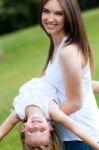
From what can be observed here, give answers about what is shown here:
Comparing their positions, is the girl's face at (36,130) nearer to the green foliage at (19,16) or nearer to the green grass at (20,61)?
the green grass at (20,61)

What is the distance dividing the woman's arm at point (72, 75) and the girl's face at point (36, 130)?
0.21 meters

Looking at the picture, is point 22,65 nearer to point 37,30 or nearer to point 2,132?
point 37,30

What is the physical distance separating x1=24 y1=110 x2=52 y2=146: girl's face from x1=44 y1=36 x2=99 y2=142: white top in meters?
0.24

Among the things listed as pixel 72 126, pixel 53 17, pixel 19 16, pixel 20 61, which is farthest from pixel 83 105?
pixel 19 16

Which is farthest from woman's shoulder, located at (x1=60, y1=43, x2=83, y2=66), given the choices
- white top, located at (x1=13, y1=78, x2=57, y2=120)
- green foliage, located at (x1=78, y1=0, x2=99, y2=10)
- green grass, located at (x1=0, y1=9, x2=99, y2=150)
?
green foliage, located at (x1=78, y1=0, x2=99, y2=10)

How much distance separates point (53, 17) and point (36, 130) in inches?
31.8

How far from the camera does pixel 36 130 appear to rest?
392cm

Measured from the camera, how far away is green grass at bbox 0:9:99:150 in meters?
8.25

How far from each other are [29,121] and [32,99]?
193 mm

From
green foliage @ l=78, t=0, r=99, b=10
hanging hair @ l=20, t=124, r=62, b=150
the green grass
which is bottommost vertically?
green foliage @ l=78, t=0, r=99, b=10

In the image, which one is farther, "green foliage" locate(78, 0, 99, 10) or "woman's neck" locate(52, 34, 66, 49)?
"green foliage" locate(78, 0, 99, 10)

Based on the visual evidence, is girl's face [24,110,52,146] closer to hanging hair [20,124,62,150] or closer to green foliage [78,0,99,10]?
hanging hair [20,124,62,150]

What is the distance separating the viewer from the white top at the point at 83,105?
13.4ft

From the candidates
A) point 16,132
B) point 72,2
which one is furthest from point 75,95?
point 16,132
